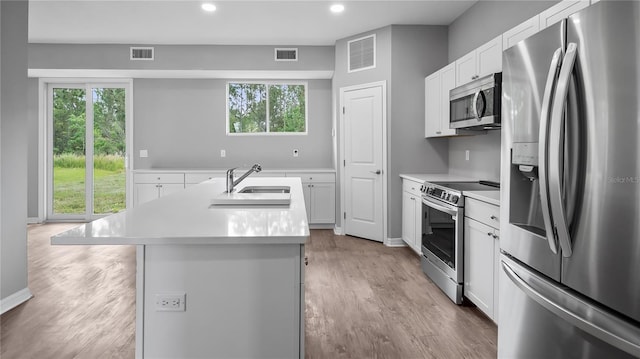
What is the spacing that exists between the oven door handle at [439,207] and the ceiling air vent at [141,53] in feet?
14.6

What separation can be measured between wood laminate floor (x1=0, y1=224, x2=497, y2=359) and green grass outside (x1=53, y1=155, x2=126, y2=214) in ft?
7.35

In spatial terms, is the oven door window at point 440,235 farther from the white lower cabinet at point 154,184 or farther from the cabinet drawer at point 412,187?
the white lower cabinet at point 154,184

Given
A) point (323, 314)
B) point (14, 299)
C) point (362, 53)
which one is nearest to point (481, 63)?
point (362, 53)

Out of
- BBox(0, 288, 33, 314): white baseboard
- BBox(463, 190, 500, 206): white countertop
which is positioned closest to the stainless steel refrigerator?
BBox(463, 190, 500, 206): white countertop

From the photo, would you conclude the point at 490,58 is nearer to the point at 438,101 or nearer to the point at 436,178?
the point at 438,101

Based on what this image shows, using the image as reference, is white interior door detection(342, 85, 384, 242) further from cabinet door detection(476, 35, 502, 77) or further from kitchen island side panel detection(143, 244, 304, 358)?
kitchen island side panel detection(143, 244, 304, 358)

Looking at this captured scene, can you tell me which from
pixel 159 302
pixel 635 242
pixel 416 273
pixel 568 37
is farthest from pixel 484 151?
pixel 159 302

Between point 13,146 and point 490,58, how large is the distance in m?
3.67

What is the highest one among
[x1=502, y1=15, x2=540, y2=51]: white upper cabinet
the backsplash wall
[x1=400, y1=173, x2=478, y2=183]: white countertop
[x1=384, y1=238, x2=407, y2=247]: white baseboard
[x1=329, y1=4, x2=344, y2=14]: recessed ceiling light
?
[x1=329, y1=4, x2=344, y2=14]: recessed ceiling light

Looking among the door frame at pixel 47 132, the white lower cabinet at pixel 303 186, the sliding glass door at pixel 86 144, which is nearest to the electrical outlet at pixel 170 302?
→ the white lower cabinet at pixel 303 186

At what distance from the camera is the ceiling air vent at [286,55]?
18.8 ft

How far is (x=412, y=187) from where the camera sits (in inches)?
168

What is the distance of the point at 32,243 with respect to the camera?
483 centimetres

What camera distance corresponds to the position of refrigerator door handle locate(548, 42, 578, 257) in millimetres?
1221
